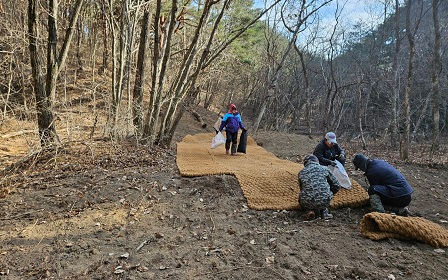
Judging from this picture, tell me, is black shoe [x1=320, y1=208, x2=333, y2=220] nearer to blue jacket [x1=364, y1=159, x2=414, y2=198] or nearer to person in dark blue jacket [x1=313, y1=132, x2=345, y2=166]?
blue jacket [x1=364, y1=159, x2=414, y2=198]

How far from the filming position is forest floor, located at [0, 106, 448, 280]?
125 inches

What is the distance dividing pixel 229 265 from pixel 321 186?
183 cm

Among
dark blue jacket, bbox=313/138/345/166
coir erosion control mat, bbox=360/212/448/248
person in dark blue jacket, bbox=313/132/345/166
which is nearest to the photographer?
coir erosion control mat, bbox=360/212/448/248

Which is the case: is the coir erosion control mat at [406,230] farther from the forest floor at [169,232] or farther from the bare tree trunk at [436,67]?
the bare tree trunk at [436,67]

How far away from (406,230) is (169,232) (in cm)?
299

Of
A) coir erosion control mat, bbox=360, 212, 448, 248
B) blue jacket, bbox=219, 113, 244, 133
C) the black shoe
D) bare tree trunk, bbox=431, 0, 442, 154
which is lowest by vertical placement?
the black shoe

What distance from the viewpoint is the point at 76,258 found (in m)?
3.39

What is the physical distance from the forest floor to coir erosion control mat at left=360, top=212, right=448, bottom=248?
10 cm

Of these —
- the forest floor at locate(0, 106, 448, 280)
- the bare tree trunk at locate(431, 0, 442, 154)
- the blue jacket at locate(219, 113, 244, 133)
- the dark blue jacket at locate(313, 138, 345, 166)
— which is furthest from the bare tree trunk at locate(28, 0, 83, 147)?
the bare tree trunk at locate(431, 0, 442, 154)

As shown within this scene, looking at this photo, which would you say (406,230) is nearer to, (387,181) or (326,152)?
(387,181)

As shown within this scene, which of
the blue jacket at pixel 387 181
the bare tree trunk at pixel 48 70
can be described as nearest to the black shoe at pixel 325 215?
the blue jacket at pixel 387 181

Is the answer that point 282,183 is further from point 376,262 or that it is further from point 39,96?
point 39,96

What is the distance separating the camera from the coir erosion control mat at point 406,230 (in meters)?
3.54

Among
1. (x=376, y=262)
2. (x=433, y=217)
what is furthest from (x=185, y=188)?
(x=433, y=217)
